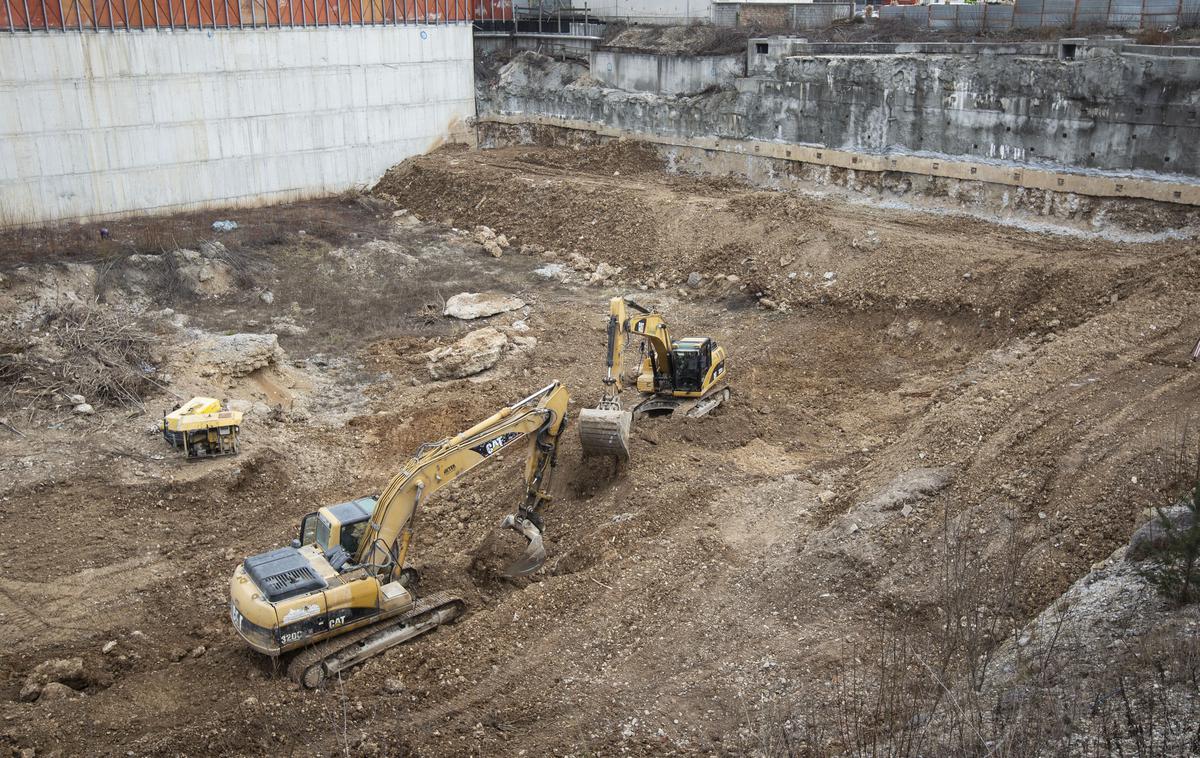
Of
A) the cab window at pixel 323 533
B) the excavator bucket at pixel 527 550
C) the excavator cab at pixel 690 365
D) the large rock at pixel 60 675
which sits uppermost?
the excavator cab at pixel 690 365

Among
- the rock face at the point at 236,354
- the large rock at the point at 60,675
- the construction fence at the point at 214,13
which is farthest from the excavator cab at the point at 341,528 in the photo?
the construction fence at the point at 214,13

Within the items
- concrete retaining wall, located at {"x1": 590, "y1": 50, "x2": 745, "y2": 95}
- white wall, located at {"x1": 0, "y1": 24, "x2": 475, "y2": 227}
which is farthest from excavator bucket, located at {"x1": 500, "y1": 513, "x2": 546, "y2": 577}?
concrete retaining wall, located at {"x1": 590, "y1": 50, "x2": 745, "y2": 95}

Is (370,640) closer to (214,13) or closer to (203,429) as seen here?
(203,429)

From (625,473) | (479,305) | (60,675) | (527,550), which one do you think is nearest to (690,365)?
(625,473)

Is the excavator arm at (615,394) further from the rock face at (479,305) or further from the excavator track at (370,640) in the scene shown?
the rock face at (479,305)

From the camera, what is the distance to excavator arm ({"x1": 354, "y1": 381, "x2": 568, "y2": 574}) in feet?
36.9

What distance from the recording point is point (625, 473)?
14.4 meters

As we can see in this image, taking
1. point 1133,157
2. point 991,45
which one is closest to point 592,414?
point 1133,157

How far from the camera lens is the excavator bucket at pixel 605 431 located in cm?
1382

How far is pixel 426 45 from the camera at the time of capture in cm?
3269

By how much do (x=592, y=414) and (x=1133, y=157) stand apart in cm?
1519

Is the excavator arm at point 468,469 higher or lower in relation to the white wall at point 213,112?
lower

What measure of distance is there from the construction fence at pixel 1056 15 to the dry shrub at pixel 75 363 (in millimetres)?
23493

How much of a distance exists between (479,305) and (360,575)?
495 inches
